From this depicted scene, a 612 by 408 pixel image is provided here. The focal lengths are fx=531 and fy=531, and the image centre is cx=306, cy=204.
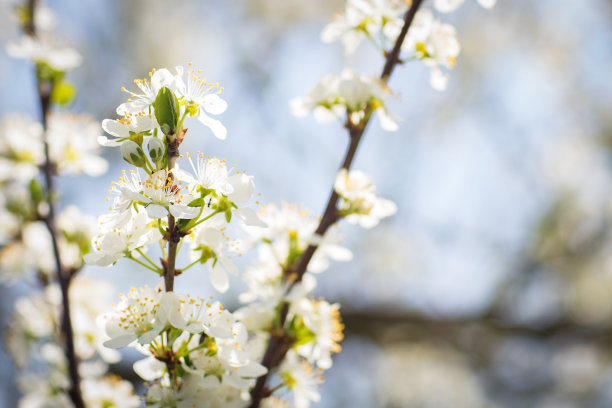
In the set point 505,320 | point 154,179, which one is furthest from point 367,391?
point 154,179

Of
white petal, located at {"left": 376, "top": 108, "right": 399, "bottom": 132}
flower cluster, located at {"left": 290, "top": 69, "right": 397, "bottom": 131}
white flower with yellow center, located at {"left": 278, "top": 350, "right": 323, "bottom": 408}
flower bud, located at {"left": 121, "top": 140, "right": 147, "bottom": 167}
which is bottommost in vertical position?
white flower with yellow center, located at {"left": 278, "top": 350, "right": 323, "bottom": 408}

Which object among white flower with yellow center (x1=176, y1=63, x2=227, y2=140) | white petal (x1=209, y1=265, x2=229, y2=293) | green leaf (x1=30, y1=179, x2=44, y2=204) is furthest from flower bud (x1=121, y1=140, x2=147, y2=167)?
green leaf (x1=30, y1=179, x2=44, y2=204)

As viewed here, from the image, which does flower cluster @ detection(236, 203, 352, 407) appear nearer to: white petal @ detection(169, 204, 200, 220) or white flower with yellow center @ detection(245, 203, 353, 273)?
white flower with yellow center @ detection(245, 203, 353, 273)

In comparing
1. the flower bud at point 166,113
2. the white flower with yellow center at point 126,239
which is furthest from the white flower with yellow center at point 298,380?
the flower bud at point 166,113

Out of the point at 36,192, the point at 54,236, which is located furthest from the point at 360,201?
the point at 36,192

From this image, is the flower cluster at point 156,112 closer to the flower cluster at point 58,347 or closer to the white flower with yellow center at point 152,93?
the white flower with yellow center at point 152,93

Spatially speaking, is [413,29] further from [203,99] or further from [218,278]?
[218,278]

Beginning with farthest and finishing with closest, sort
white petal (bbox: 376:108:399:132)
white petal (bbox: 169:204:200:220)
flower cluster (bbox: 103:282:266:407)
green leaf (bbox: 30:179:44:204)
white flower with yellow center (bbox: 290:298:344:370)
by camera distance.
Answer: green leaf (bbox: 30:179:44:204) → white petal (bbox: 376:108:399:132) → white flower with yellow center (bbox: 290:298:344:370) → flower cluster (bbox: 103:282:266:407) → white petal (bbox: 169:204:200:220)
